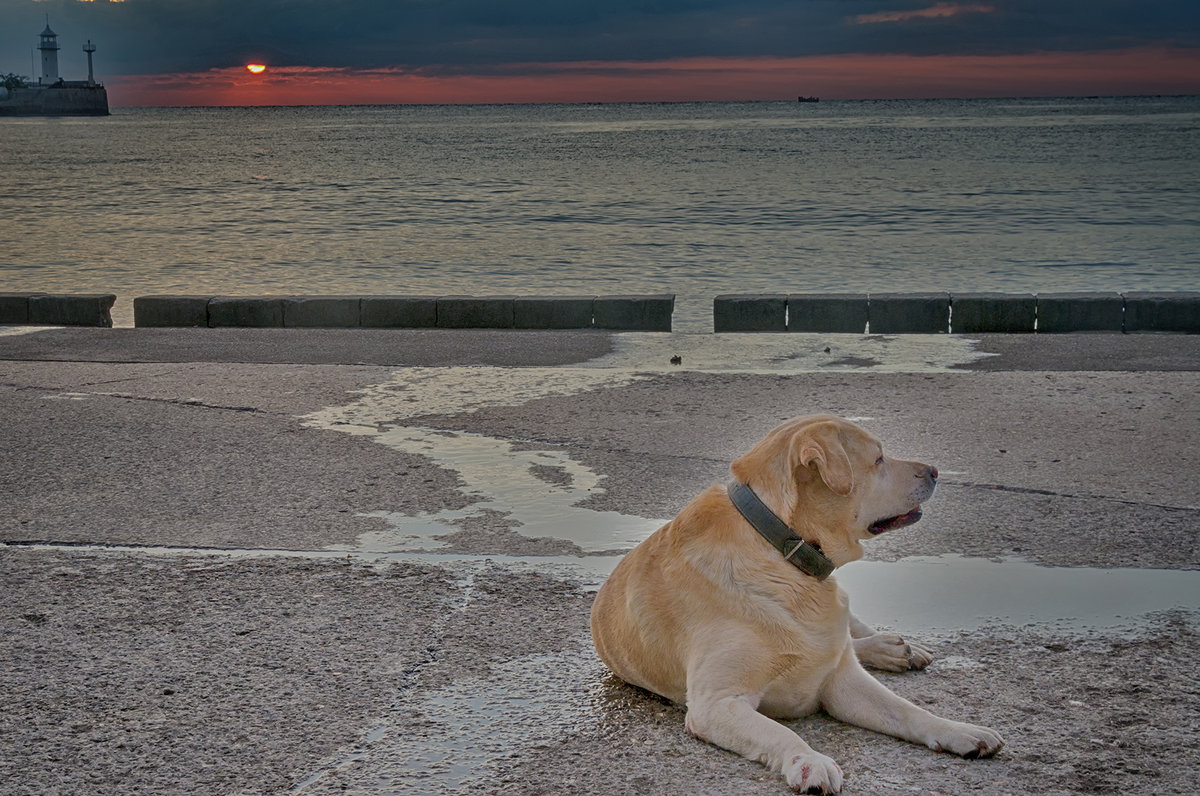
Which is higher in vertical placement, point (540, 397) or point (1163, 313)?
point (1163, 313)

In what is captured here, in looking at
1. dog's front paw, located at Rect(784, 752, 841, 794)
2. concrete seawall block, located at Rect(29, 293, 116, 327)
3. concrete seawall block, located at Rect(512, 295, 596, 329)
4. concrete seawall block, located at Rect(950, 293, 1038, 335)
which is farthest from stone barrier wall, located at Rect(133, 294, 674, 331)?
dog's front paw, located at Rect(784, 752, 841, 794)

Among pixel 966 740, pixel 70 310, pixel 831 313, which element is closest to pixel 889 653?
pixel 966 740

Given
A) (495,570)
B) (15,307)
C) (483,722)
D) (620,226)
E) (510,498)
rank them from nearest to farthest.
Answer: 1. (483,722)
2. (495,570)
3. (510,498)
4. (15,307)
5. (620,226)

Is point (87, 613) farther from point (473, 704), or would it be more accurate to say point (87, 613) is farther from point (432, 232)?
point (432, 232)

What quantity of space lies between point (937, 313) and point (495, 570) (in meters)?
7.86

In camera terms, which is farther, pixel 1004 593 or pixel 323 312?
pixel 323 312

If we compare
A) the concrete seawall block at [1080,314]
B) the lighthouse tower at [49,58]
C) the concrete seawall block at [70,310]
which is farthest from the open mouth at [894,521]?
the lighthouse tower at [49,58]

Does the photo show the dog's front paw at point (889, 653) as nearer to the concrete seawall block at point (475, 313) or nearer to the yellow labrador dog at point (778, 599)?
the yellow labrador dog at point (778, 599)

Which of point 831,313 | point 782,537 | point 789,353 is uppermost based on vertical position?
point 782,537

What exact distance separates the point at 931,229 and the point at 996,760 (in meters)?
26.1

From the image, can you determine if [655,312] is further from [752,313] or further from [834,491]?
[834,491]

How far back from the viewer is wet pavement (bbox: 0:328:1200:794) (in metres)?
3.23

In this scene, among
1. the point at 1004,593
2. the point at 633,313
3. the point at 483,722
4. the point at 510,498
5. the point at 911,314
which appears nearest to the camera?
the point at 483,722

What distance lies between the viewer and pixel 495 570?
184 inches
